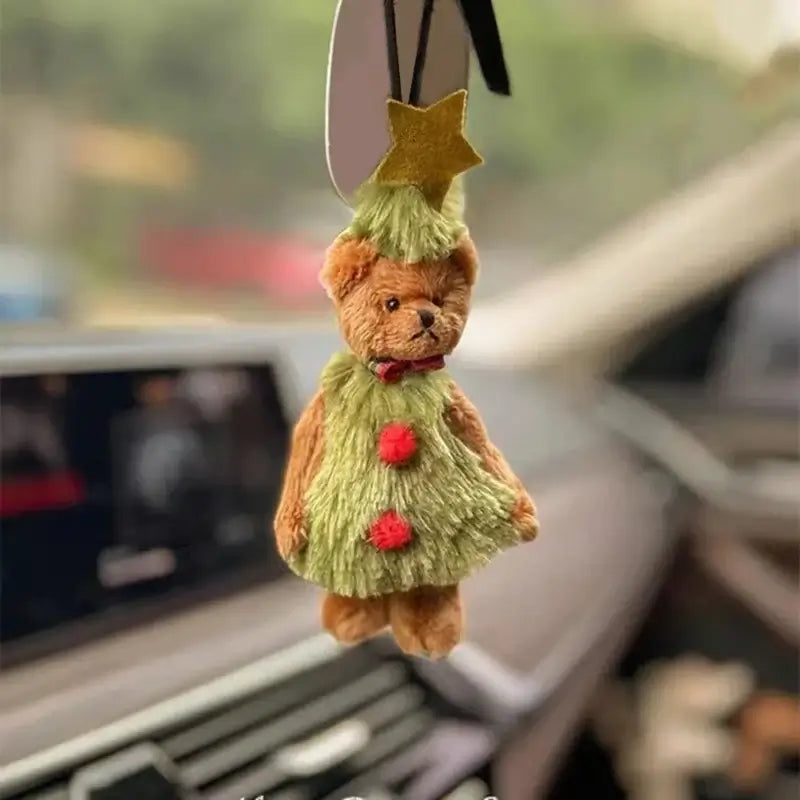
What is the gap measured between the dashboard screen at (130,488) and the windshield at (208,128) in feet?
0.30

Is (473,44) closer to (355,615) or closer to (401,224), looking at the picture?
(401,224)

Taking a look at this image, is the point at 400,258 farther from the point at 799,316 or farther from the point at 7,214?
the point at 799,316

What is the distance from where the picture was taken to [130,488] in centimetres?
74

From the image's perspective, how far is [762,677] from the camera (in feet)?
3.85

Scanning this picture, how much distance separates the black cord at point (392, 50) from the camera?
33 centimetres

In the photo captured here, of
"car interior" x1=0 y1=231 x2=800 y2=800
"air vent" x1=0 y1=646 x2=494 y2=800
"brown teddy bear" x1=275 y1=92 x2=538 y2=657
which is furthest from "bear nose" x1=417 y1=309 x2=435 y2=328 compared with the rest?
"air vent" x1=0 y1=646 x2=494 y2=800

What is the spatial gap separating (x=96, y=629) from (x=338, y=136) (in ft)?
1.50

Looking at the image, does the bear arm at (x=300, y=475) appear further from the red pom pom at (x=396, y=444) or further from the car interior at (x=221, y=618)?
the car interior at (x=221, y=618)

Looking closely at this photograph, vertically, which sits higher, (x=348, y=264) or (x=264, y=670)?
(x=348, y=264)

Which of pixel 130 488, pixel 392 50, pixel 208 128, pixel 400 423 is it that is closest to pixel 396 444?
pixel 400 423

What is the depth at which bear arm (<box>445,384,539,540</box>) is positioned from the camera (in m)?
0.34

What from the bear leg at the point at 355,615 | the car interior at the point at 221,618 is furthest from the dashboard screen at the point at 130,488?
the bear leg at the point at 355,615

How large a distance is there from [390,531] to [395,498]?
0.03ft

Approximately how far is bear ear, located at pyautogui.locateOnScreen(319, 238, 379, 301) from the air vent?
321mm
